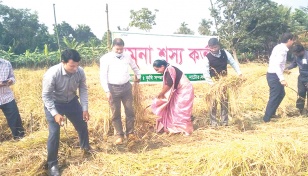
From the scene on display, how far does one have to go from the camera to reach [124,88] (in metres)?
3.69

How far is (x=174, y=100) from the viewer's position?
13.3 feet

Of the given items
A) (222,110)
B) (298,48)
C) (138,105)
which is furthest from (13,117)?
(298,48)

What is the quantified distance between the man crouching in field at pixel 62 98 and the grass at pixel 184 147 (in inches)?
13.0

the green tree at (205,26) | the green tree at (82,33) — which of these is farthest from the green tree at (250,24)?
the green tree at (82,33)

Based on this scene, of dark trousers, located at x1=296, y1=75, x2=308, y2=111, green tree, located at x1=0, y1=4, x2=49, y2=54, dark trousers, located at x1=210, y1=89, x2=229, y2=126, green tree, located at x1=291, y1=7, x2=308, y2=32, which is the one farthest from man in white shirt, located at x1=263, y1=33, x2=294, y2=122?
green tree, located at x1=0, y1=4, x2=49, y2=54

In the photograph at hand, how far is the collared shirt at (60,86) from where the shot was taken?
265 centimetres

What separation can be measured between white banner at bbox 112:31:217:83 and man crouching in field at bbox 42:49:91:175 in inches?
72.1

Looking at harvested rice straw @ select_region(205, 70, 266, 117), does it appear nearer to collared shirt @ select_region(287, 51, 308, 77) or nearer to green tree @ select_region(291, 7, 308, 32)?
collared shirt @ select_region(287, 51, 308, 77)

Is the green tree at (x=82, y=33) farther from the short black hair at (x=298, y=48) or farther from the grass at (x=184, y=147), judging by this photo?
the short black hair at (x=298, y=48)

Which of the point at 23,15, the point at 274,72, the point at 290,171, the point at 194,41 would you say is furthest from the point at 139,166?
the point at 23,15

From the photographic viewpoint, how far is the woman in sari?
3869 millimetres

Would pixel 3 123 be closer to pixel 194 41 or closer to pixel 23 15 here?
pixel 194 41

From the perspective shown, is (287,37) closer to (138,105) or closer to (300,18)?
(138,105)

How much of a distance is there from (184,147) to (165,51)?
2.55 m
